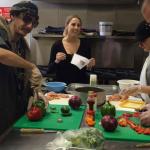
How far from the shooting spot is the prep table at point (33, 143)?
1230mm

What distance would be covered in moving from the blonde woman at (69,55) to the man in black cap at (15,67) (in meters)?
1.01

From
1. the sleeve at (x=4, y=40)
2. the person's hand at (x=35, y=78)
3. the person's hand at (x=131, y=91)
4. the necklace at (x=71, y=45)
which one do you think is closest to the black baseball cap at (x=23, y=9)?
the sleeve at (x=4, y=40)

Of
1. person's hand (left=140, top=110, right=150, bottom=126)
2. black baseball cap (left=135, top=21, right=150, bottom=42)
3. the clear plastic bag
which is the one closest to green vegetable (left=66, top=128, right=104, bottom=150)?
the clear plastic bag

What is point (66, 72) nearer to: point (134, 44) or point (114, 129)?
point (134, 44)

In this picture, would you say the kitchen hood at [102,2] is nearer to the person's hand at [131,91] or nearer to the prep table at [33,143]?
the person's hand at [131,91]

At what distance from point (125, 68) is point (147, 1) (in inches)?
76.0

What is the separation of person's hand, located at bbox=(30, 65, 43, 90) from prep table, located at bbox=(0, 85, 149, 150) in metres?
0.42

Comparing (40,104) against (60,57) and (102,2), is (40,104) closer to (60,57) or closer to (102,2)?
(60,57)

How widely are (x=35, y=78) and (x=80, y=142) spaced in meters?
0.68

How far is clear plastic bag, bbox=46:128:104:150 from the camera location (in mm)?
1141

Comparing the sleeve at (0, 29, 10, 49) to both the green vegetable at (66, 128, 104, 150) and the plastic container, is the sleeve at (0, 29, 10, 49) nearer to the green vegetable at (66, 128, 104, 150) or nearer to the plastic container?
the green vegetable at (66, 128, 104, 150)

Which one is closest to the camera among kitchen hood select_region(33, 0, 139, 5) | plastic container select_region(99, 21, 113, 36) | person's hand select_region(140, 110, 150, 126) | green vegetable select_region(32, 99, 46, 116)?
person's hand select_region(140, 110, 150, 126)

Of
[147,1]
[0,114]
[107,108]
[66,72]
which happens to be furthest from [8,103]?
[66,72]

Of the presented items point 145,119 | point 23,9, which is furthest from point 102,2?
point 145,119
